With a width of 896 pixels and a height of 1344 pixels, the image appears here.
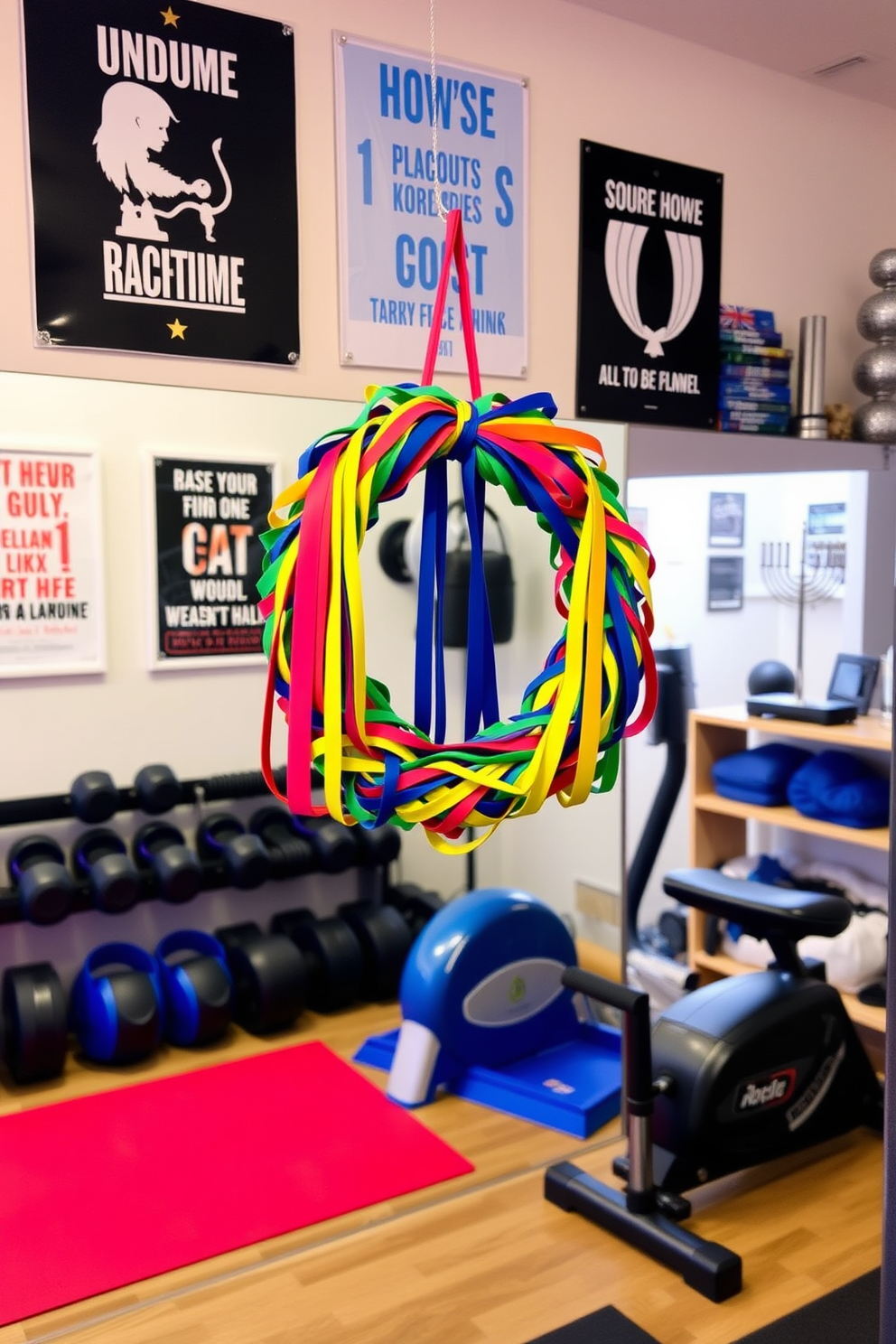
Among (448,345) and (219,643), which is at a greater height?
(448,345)

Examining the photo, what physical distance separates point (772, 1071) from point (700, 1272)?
489mm

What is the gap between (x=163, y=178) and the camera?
234 centimetres

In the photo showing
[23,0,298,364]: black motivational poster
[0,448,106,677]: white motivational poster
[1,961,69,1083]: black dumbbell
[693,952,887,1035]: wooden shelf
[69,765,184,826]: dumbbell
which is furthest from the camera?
[693,952,887,1035]: wooden shelf

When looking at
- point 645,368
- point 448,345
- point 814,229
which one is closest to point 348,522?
point 448,345

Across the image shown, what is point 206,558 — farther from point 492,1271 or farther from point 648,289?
point 492,1271

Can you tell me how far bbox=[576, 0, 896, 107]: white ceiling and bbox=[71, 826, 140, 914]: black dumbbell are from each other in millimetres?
2453

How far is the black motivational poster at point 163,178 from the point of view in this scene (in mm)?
2230

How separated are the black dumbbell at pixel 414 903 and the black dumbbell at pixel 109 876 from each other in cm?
89

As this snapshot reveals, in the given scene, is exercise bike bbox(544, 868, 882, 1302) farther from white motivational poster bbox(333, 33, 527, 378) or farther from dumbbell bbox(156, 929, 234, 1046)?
white motivational poster bbox(333, 33, 527, 378)

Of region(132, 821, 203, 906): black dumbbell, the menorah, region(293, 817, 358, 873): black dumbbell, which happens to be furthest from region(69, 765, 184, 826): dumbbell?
the menorah

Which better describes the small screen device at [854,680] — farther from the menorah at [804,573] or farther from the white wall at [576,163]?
the white wall at [576,163]

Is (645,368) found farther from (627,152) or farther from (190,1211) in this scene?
(190,1211)

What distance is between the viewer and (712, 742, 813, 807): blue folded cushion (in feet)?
11.4

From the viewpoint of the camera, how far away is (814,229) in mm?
3375
